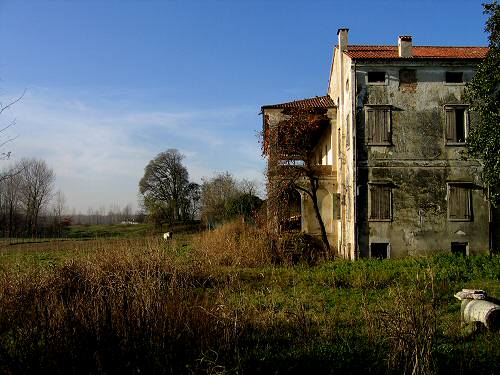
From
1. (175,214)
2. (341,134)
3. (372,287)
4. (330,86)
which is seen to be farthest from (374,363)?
(175,214)

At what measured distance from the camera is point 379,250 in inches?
784

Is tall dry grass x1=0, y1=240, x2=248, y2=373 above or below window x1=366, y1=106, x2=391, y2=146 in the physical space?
below

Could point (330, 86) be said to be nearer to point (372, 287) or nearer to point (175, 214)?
point (372, 287)

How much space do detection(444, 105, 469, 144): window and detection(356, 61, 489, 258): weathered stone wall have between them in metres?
0.24

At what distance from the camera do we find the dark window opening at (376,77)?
805 inches

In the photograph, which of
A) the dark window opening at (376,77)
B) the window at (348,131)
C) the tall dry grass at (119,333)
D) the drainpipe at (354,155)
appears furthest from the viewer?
the window at (348,131)

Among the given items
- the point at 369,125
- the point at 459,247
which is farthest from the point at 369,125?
the point at 459,247

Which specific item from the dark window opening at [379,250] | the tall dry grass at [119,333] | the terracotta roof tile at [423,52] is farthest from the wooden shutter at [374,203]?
the tall dry grass at [119,333]

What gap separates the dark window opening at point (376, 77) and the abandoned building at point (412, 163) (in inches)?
0.7

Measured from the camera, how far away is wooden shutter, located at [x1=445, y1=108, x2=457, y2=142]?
65.7ft

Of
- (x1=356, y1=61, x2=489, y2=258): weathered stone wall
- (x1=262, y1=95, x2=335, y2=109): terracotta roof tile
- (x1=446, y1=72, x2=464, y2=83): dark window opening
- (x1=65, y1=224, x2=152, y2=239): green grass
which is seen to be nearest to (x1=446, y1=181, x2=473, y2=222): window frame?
(x1=356, y1=61, x2=489, y2=258): weathered stone wall

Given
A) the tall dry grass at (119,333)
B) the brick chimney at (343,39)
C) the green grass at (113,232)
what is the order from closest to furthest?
the tall dry grass at (119,333) < the brick chimney at (343,39) < the green grass at (113,232)

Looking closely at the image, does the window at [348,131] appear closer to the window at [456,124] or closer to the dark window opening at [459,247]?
the window at [456,124]

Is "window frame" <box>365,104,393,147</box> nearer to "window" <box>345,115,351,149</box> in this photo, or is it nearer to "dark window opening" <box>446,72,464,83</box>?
"window" <box>345,115,351,149</box>
